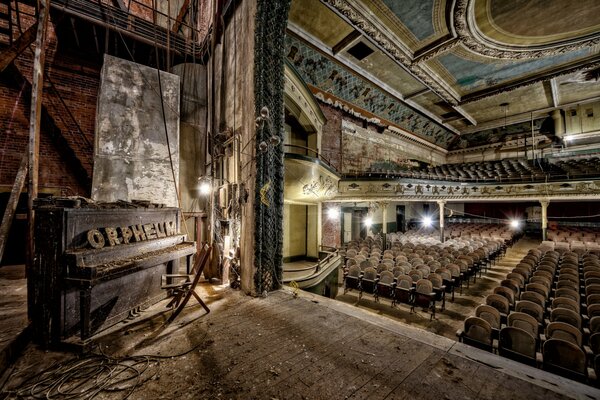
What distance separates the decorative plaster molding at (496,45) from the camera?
9273 mm

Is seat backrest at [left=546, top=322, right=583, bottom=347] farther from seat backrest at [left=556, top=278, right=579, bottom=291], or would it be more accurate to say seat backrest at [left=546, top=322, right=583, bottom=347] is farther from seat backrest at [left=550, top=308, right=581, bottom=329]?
seat backrest at [left=556, top=278, right=579, bottom=291]

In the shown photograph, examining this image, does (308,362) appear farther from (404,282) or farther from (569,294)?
(569,294)

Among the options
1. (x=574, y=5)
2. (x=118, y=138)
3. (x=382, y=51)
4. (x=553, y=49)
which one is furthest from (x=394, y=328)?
(x=553, y=49)

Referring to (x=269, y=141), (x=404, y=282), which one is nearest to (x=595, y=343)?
(x=404, y=282)

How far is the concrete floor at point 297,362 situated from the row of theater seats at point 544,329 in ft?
6.12

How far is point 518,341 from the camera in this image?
376cm

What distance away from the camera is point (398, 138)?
18203 mm

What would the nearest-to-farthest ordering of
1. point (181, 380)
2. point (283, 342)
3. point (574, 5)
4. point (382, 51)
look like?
point (181, 380) → point (283, 342) → point (574, 5) → point (382, 51)

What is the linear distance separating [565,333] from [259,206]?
5241 mm

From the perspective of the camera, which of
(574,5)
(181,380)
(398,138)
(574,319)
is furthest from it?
(398,138)

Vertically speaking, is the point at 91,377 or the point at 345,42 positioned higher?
the point at 345,42

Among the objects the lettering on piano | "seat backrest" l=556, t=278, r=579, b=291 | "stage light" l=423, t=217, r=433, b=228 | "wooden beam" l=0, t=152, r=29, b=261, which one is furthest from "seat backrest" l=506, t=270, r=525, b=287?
"stage light" l=423, t=217, r=433, b=228

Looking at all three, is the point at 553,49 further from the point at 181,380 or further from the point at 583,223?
the point at 181,380

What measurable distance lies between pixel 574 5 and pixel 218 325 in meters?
15.2
